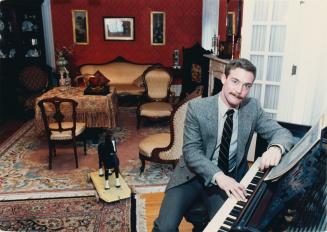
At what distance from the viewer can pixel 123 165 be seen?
4.64 metres

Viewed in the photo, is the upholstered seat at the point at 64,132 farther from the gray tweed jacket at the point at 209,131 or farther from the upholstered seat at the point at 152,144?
the gray tweed jacket at the point at 209,131

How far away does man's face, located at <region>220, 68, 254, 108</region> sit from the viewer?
194 centimetres

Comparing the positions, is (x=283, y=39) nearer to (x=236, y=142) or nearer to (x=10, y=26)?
(x=236, y=142)

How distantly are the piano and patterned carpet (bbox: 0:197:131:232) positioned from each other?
1887mm

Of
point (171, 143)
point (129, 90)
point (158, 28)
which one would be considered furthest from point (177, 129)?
point (158, 28)

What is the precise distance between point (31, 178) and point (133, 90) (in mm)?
3811

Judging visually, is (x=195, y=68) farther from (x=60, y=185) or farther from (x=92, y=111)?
(x=60, y=185)

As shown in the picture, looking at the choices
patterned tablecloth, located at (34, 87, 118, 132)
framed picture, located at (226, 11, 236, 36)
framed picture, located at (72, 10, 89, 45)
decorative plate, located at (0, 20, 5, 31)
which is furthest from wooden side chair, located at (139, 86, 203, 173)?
framed picture, located at (72, 10, 89, 45)

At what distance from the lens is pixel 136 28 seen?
845cm

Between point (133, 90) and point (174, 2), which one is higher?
point (174, 2)

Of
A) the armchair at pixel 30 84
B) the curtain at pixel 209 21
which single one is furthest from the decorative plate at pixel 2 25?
the curtain at pixel 209 21

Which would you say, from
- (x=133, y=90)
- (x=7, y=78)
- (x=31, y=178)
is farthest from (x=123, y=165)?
(x=7, y=78)

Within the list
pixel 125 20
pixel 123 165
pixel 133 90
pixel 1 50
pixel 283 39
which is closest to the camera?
pixel 283 39

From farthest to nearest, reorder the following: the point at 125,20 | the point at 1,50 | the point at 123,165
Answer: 1. the point at 125,20
2. the point at 1,50
3. the point at 123,165
